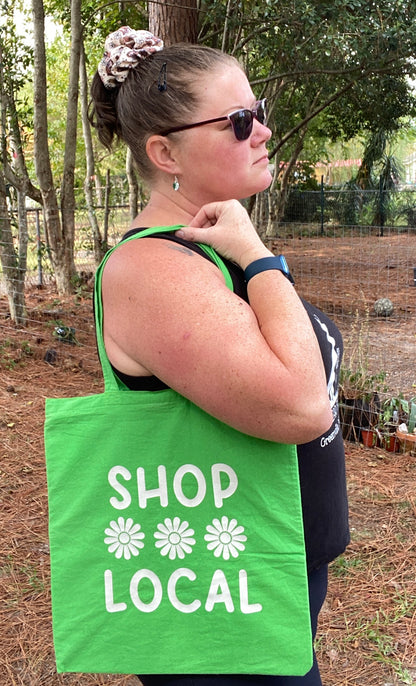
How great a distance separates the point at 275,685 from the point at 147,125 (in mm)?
1025

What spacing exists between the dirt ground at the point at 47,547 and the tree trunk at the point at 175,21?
3.01 m

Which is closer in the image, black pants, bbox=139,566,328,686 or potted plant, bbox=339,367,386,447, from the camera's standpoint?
black pants, bbox=139,566,328,686

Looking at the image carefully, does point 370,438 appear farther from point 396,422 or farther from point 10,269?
point 10,269

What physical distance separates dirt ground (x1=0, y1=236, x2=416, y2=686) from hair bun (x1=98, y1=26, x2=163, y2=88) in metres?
2.16

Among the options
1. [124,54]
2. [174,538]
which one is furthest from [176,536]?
[124,54]

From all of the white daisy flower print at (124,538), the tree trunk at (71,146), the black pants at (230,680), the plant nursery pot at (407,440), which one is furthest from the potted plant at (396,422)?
the tree trunk at (71,146)

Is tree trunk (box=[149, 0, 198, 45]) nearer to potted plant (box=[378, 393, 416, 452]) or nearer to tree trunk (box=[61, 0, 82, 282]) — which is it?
potted plant (box=[378, 393, 416, 452])

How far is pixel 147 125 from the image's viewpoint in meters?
1.23

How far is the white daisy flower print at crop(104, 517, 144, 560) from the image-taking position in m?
1.09

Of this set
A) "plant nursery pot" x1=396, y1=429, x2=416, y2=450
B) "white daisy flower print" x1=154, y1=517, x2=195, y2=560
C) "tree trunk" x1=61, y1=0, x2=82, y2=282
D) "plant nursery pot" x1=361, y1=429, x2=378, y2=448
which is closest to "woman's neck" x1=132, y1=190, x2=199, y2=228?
"white daisy flower print" x1=154, y1=517, x2=195, y2=560

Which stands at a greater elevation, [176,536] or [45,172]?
[176,536]

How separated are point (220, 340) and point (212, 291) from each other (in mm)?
84

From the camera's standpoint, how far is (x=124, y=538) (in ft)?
3.61

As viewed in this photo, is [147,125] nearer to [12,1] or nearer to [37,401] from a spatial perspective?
[37,401]
